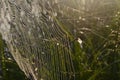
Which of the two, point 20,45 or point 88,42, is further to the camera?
point 88,42

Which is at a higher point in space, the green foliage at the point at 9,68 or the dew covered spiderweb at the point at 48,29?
the dew covered spiderweb at the point at 48,29

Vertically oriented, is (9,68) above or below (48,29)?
below

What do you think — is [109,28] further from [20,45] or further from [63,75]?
[20,45]

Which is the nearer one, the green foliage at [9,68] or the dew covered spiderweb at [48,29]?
the dew covered spiderweb at [48,29]

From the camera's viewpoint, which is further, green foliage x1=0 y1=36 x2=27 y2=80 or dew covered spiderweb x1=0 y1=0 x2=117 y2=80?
green foliage x1=0 y1=36 x2=27 y2=80

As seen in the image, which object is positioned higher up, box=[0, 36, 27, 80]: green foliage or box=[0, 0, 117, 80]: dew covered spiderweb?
box=[0, 0, 117, 80]: dew covered spiderweb

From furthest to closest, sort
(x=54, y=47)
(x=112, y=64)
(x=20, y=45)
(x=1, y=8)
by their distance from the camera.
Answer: (x=112, y=64), (x=54, y=47), (x=20, y=45), (x=1, y=8)

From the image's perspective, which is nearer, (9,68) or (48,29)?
(48,29)

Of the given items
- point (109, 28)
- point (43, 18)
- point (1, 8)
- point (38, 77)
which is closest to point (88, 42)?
point (109, 28)
